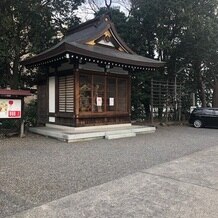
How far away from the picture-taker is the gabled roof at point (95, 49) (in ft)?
38.0

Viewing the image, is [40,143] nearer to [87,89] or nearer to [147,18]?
[87,89]

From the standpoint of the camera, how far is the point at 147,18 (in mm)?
19609

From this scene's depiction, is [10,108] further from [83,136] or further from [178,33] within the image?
[178,33]

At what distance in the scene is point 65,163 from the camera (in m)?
7.29

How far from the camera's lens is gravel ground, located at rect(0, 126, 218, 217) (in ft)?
16.4

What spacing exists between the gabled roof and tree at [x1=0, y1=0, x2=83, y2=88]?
1232 millimetres

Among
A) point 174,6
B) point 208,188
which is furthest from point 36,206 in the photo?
point 174,6

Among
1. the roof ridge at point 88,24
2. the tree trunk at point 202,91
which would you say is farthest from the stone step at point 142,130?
the tree trunk at point 202,91

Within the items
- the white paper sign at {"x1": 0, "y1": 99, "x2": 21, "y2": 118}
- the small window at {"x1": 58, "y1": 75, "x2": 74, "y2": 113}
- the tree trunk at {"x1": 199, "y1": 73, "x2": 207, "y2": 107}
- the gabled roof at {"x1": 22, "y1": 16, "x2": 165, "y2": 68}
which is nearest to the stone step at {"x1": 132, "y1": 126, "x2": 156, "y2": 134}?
the gabled roof at {"x1": 22, "y1": 16, "x2": 165, "y2": 68}

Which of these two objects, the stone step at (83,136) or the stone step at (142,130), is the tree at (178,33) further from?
the stone step at (83,136)

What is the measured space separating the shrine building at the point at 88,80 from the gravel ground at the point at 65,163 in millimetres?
2425

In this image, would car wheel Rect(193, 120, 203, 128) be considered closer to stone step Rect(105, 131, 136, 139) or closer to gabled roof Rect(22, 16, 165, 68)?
gabled roof Rect(22, 16, 165, 68)

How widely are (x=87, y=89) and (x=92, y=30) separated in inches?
163

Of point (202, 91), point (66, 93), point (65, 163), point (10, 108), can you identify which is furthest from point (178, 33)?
point (65, 163)
